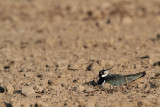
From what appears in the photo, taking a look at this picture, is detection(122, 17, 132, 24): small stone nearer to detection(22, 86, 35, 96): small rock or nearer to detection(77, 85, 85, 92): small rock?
detection(77, 85, 85, 92): small rock

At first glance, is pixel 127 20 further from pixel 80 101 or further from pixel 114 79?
pixel 80 101

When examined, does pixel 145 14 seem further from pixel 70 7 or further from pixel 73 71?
pixel 73 71

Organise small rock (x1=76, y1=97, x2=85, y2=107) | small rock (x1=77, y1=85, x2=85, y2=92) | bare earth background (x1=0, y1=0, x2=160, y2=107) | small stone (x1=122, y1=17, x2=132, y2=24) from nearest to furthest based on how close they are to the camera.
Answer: small rock (x1=76, y1=97, x2=85, y2=107)
bare earth background (x1=0, y1=0, x2=160, y2=107)
small rock (x1=77, y1=85, x2=85, y2=92)
small stone (x1=122, y1=17, x2=132, y2=24)

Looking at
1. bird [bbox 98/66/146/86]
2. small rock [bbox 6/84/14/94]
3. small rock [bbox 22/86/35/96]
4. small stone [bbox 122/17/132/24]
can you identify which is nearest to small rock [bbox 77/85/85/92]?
bird [bbox 98/66/146/86]

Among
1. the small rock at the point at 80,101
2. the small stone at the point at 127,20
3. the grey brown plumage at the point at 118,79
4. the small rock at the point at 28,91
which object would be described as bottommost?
the small rock at the point at 80,101

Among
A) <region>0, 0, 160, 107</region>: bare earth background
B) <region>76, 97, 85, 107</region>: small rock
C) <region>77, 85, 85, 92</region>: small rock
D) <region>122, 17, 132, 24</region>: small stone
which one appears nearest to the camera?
<region>76, 97, 85, 107</region>: small rock

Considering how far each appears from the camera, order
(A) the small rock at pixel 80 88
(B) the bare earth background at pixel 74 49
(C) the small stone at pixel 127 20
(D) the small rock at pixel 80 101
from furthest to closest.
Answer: (C) the small stone at pixel 127 20 → (A) the small rock at pixel 80 88 → (B) the bare earth background at pixel 74 49 → (D) the small rock at pixel 80 101

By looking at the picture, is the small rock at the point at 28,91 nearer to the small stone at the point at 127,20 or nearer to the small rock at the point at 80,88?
the small rock at the point at 80,88

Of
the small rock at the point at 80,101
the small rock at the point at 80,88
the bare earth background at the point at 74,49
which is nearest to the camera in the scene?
the small rock at the point at 80,101

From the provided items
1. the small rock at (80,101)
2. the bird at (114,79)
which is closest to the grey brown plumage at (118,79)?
the bird at (114,79)
